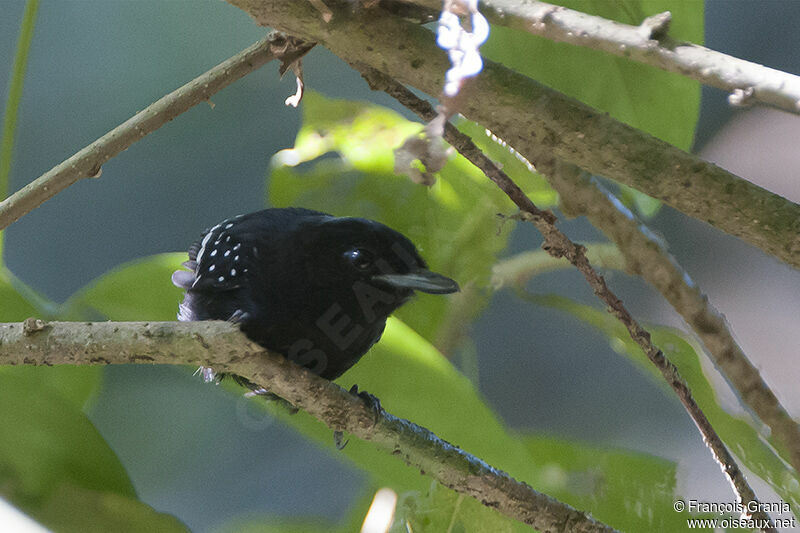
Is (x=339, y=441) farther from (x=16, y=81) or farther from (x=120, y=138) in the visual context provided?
(x=16, y=81)

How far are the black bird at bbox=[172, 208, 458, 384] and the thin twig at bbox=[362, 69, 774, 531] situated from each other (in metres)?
0.19

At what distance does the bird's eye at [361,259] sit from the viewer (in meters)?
0.81

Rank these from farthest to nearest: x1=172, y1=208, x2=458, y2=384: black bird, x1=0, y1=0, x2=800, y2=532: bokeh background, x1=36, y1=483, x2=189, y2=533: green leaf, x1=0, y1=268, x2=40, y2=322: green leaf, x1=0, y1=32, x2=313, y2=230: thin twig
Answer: x1=0, y1=0, x2=800, y2=532: bokeh background, x1=0, y1=268, x2=40, y2=322: green leaf, x1=36, y1=483, x2=189, y2=533: green leaf, x1=172, y1=208, x2=458, y2=384: black bird, x1=0, y1=32, x2=313, y2=230: thin twig

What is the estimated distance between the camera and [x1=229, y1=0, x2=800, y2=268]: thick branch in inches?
19.0

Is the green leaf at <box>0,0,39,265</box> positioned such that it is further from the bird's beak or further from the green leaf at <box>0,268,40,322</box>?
the bird's beak

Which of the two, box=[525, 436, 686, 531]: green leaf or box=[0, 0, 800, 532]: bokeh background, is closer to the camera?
box=[525, 436, 686, 531]: green leaf

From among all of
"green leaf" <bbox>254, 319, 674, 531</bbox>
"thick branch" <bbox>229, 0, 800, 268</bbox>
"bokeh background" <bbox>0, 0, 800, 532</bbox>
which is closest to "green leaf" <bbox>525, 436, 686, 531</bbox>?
"green leaf" <bbox>254, 319, 674, 531</bbox>

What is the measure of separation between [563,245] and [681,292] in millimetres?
133

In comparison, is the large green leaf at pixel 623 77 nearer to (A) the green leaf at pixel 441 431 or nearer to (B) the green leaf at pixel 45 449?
(A) the green leaf at pixel 441 431

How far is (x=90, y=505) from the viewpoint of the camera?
37.5 inches

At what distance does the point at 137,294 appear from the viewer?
106 cm

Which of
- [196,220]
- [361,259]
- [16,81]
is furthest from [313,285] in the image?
[196,220]

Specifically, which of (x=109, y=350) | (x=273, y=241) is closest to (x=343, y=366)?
(x=273, y=241)

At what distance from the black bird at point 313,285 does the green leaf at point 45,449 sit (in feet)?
0.79
